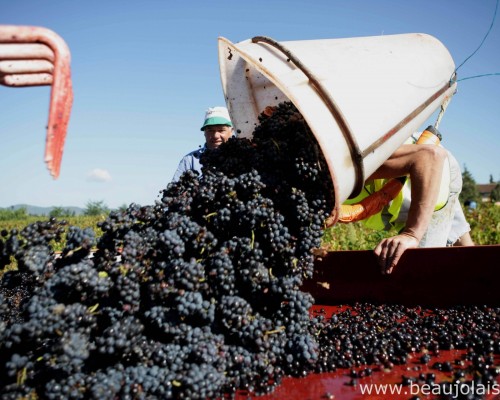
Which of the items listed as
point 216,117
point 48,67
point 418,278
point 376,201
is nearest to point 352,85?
point 376,201

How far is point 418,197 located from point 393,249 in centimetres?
41

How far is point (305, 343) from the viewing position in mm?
1798

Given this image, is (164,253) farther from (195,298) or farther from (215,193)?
(215,193)

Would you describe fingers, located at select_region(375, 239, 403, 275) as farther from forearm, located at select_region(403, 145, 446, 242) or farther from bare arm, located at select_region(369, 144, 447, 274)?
forearm, located at select_region(403, 145, 446, 242)

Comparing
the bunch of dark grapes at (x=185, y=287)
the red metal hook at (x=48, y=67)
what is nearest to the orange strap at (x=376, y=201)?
the bunch of dark grapes at (x=185, y=287)

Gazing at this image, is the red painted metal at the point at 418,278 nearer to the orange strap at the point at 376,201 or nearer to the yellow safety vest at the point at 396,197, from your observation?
the orange strap at the point at 376,201

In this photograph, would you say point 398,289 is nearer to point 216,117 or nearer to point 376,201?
point 376,201

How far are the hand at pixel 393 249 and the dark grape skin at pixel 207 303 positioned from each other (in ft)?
1.15

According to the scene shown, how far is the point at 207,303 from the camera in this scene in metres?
1.68

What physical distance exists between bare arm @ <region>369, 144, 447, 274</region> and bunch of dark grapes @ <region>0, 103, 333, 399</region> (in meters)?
0.58

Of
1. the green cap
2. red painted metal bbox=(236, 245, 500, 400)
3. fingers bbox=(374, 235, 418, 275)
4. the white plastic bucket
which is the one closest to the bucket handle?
the white plastic bucket

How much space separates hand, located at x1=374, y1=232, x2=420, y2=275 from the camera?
238cm

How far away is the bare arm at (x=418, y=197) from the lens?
242 cm

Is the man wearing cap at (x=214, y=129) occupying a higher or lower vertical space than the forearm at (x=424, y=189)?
higher
